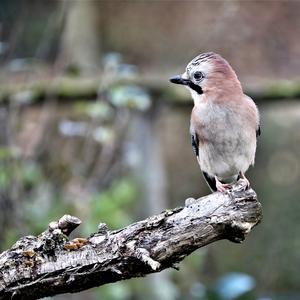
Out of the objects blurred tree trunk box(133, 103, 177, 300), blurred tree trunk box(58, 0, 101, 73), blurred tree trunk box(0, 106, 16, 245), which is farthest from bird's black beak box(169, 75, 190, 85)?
blurred tree trunk box(58, 0, 101, 73)

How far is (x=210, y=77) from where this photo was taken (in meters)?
3.60

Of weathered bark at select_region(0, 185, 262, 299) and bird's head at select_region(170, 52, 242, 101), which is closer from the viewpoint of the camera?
weathered bark at select_region(0, 185, 262, 299)

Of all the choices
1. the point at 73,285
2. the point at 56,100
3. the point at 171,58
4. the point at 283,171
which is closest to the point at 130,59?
the point at 171,58

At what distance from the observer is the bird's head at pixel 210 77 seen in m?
3.58

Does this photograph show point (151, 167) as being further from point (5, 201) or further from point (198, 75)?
point (198, 75)

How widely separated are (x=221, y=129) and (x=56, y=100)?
2177mm

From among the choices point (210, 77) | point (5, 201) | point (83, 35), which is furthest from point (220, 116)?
point (83, 35)

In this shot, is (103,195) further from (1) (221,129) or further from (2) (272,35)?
(2) (272,35)

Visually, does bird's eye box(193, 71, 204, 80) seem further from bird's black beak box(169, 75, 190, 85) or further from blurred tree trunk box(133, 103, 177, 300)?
blurred tree trunk box(133, 103, 177, 300)

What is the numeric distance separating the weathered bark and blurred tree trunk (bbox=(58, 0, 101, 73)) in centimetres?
339

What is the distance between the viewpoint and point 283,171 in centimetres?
579

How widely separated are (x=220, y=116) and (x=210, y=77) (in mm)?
183

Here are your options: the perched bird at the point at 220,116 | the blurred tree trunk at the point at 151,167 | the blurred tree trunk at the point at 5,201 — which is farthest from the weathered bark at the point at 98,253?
the blurred tree trunk at the point at 151,167

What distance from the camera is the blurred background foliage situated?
5.28 meters
